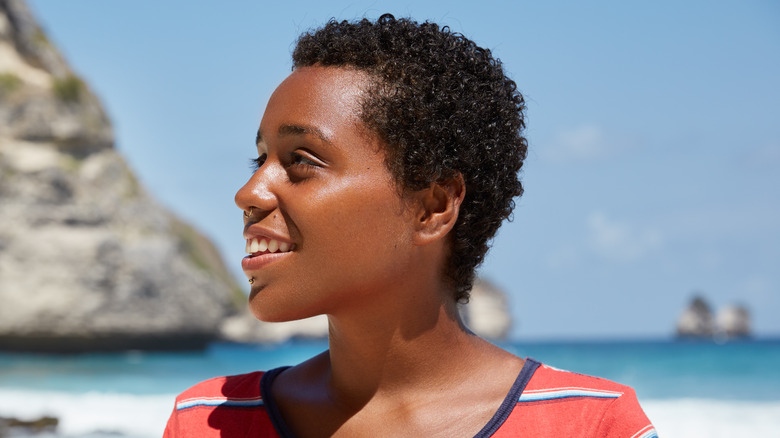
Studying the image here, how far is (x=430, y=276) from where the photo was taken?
1.61 meters

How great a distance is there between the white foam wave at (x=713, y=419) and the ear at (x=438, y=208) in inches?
354

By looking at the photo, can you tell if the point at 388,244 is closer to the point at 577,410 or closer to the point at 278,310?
the point at 278,310

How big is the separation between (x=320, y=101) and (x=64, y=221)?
81.4 ft

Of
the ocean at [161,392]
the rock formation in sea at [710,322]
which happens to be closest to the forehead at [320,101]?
the ocean at [161,392]

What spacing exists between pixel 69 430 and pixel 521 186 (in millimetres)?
10234

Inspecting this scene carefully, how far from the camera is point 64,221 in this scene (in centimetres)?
2431

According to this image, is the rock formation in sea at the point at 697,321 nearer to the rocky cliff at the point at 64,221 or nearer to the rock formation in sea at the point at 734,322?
the rock formation in sea at the point at 734,322

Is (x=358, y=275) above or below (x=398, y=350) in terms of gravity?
above

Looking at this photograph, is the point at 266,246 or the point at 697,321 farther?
the point at 697,321

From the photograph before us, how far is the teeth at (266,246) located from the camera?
148 centimetres

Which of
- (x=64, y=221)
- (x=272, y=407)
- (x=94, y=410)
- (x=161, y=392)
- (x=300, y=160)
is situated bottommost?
(x=272, y=407)

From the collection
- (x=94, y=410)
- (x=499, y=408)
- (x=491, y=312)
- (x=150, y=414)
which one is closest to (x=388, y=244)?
(x=499, y=408)

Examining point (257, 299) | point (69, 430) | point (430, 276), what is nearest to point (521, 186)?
point (430, 276)

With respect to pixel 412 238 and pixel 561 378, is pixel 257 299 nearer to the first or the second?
pixel 412 238
